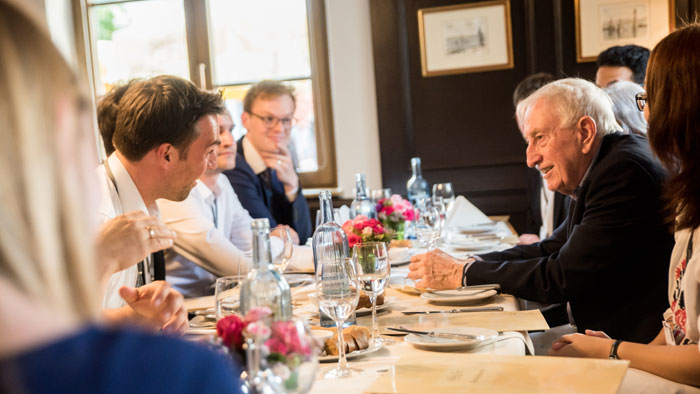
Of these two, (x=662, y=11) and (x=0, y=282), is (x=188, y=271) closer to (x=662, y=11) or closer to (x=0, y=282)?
(x=0, y=282)

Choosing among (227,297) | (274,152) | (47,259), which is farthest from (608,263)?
(274,152)

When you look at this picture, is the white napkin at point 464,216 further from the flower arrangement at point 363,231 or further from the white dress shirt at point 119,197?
the white dress shirt at point 119,197

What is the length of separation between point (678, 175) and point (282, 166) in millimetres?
2820

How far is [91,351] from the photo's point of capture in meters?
0.46

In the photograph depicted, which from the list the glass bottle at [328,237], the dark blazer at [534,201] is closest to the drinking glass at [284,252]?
the glass bottle at [328,237]

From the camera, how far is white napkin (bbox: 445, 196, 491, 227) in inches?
158

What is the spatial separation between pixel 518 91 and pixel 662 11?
128 cm

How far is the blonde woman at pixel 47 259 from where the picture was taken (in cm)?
44

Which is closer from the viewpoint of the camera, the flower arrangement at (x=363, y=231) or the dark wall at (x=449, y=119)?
the flower arrangement at (x=363, y=231)

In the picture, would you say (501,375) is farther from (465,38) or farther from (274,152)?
(465,38)

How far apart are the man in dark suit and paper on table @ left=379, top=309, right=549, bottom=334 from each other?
7.78 ft

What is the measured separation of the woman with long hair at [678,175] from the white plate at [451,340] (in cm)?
43

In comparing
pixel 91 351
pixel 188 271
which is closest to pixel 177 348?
pixel 91 351

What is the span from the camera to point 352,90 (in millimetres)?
5543
